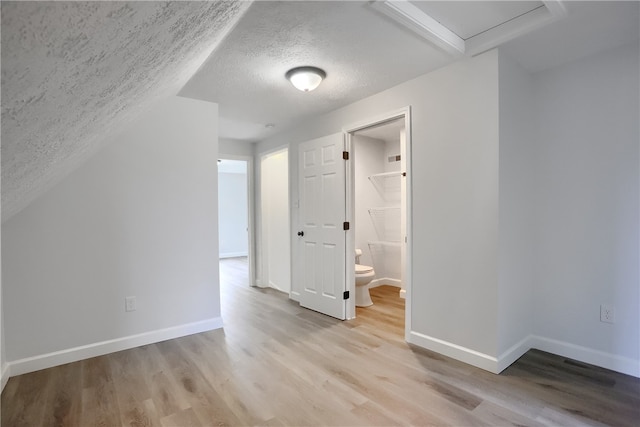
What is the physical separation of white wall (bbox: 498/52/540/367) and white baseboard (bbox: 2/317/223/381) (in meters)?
2.61

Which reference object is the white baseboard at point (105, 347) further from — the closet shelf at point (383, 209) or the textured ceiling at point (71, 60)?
the closet shelf at point (383, 209)

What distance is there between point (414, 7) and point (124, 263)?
292 cm

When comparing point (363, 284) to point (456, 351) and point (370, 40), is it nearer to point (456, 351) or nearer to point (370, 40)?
point (456, 351)

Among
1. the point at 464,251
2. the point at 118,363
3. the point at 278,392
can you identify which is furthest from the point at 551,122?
the point at 118,363

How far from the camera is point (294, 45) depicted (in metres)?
2.09

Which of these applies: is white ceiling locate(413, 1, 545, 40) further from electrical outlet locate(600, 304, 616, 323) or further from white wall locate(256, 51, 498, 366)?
electrical outlet locate(600, 304, 616, 323)

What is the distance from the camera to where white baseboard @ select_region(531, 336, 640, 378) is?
2.16 meters

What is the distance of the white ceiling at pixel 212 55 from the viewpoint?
0.62 meters

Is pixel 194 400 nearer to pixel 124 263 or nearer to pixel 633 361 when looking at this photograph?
pixel 124 263

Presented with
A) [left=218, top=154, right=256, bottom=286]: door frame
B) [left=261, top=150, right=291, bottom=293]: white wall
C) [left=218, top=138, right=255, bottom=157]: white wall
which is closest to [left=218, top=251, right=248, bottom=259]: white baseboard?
[left=218, top=154, right=256, bottom=286]: door frame

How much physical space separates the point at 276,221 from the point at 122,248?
7.80 ft

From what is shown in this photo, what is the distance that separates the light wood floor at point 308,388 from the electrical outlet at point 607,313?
1.20ft

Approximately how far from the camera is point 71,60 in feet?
2.21

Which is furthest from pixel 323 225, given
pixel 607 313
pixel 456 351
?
pixel 607 313
